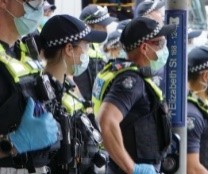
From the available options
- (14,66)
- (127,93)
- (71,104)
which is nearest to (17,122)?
(14,66)

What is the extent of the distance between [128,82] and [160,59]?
0.42 metres

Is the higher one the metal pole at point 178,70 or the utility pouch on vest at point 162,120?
the metal pole at point 178,70

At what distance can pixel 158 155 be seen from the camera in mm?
4398

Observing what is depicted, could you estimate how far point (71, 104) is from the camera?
409 cm

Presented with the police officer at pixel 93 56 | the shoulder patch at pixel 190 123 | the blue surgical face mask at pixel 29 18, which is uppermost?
the blue surgical face mask at pixel 29 18

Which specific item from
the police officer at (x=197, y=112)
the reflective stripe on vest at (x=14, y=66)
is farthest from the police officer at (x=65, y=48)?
the police officer at (x=197, y=112)

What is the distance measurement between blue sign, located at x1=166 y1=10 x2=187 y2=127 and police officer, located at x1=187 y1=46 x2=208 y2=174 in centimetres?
58

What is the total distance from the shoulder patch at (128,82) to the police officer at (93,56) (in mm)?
1584

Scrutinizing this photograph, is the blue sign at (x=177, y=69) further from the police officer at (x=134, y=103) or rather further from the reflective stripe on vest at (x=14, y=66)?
the reflective stripe on vest at (x=14, y=66)

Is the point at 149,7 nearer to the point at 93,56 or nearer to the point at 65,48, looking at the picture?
the point at 93,56

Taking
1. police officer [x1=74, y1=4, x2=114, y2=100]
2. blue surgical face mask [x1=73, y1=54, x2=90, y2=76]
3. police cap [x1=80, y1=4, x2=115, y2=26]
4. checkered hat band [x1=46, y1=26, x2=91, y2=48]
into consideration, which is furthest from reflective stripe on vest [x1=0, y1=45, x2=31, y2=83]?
police cap [x1=80, y1=4, x2=115, y2=26]

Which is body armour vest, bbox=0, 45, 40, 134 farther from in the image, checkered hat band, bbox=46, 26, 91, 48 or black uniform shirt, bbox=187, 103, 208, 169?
black uniform shirt, bbox=187, 103, 208, 169

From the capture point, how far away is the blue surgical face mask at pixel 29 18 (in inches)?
135

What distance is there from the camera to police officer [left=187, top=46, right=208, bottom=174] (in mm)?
4855
